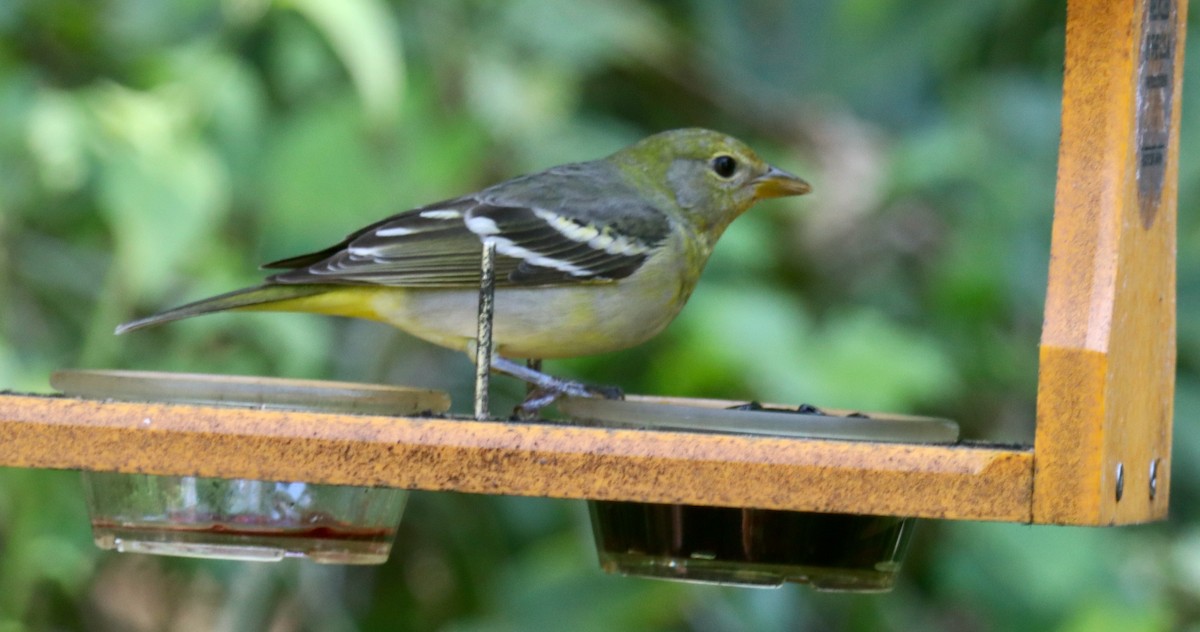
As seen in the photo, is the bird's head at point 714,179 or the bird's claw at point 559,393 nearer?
the bird's claw at point 559,393

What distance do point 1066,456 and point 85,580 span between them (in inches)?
124

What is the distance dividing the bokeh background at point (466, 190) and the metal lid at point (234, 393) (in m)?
→ 1.13

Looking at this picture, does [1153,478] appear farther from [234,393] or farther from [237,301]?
[237,301]

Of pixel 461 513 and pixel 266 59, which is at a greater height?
pixel 266 59

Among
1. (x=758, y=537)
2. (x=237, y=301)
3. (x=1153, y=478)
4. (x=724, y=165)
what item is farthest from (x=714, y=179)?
(x=1153, y=478)

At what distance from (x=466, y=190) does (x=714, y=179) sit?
1458 millimetres

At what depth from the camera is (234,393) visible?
2.33m

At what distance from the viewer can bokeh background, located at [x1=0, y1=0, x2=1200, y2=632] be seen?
152 inches

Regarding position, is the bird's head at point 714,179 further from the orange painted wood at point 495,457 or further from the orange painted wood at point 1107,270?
the orange painted wood at point 495,457

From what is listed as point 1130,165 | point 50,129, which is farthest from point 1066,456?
point 50,129

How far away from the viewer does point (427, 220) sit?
9.96 ft

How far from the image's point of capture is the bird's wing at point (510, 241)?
9.50 ft

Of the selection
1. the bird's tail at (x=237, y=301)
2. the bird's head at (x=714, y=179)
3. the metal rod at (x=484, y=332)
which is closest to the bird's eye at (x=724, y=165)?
the bird's head at (x=714, y=179)

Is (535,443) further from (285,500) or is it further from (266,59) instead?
(266,59)
